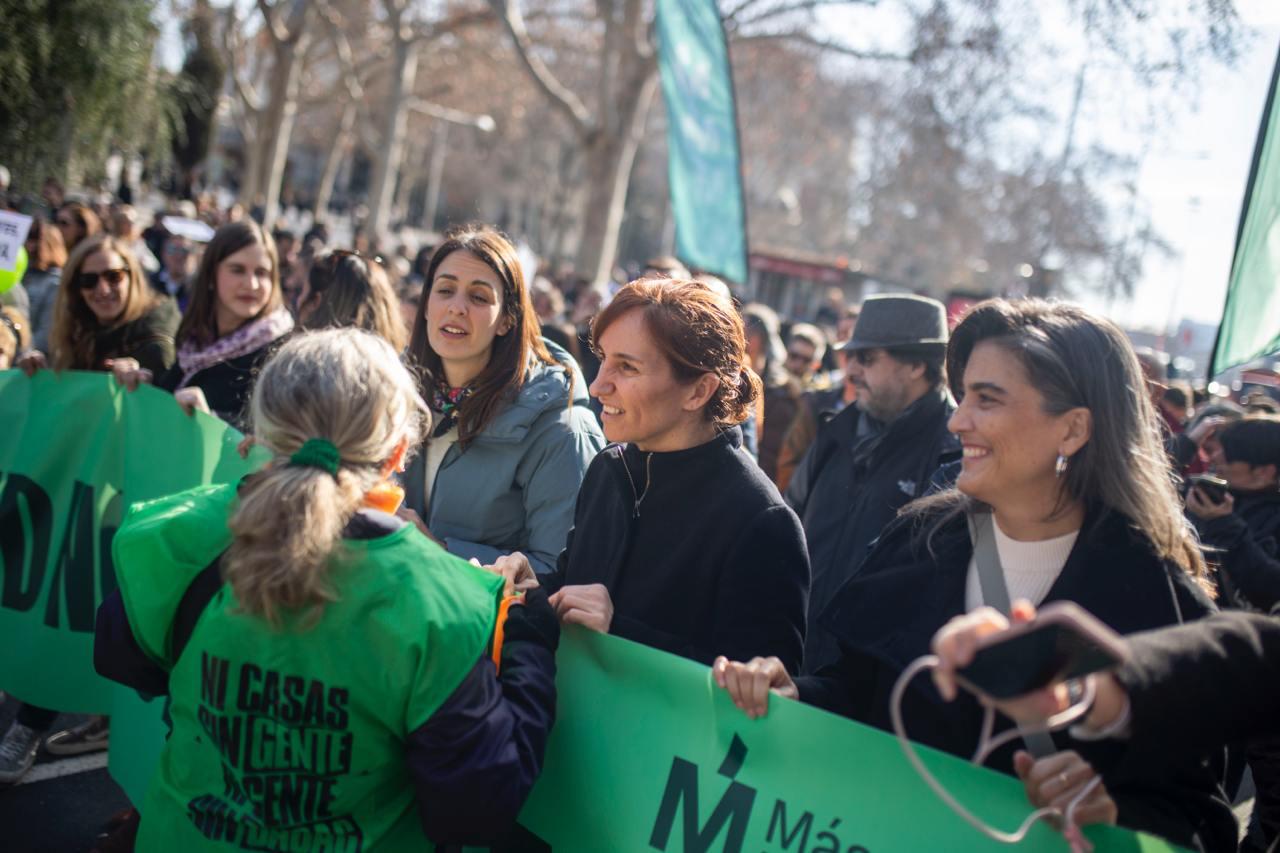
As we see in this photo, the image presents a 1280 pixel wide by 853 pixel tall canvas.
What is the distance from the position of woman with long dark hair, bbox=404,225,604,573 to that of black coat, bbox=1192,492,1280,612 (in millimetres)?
2177

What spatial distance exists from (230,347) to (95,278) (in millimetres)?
744

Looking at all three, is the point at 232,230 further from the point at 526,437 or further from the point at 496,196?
the point at 496,196

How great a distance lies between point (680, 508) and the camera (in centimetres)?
252

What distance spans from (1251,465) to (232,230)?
4.24 m


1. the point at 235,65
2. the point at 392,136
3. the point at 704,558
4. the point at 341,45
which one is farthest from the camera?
the point at 235,65

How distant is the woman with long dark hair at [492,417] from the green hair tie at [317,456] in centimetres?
121

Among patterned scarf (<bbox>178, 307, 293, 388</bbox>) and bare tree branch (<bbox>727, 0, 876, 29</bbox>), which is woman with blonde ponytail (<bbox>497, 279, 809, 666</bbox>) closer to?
patterned scarf (<bbox>178, 307, 293, 388</bbox>)

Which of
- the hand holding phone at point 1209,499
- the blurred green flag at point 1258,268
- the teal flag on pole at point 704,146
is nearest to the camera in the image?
the blurred green flag at point 1258,268

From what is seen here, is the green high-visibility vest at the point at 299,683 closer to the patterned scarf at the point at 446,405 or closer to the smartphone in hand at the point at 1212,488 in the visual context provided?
the patterned scarf at the point at 446,405

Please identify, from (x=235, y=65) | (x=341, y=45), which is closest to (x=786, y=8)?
(x=341, y=45)

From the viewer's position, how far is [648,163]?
66188mm

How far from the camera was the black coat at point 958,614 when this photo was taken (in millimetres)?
1873

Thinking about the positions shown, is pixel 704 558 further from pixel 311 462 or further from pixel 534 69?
pixel 534 69

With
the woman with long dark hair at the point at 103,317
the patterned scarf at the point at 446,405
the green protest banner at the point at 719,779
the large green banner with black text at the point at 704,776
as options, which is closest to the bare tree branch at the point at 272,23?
the woman with long dark hair at the point at 103,317
